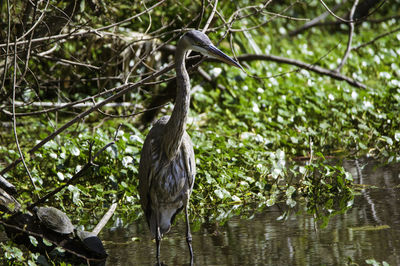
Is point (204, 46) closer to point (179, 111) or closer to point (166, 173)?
point (179, 111)

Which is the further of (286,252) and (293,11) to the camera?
(293,11)

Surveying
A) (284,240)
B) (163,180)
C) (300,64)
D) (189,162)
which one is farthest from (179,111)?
(300,64)

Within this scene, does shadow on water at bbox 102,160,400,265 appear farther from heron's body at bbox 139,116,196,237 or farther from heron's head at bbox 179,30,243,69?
heron's head at bbox 179,30,243,69

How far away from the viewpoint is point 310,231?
15.5 ft

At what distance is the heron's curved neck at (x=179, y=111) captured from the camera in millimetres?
4656

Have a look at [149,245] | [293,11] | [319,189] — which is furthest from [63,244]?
[293,11]

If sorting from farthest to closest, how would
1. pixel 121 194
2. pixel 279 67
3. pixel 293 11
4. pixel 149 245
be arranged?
pixel 293 11, pixel 279 67, pixel 121 194, pixel 149 245

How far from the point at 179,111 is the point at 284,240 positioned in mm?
1225

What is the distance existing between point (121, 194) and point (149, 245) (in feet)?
4.53

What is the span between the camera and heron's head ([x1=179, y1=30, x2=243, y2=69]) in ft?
14.7

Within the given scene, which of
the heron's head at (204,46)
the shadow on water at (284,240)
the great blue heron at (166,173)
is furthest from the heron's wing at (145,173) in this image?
the heron's head at (204,46)

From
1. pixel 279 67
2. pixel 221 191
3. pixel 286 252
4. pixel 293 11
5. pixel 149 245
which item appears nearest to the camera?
pixel 286 252

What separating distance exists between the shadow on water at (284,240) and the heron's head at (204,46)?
1.32m

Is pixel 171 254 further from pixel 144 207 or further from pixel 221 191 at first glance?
pixel 221 191
